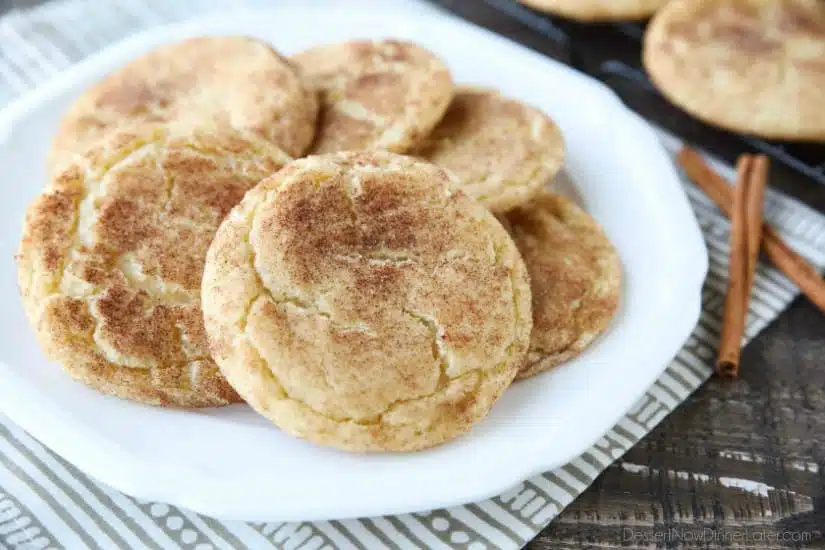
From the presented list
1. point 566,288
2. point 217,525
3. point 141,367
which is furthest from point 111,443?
point 566,288

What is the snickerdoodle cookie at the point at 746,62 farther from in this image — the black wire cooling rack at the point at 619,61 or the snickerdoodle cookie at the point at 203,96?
the snickerdoodle cookie at the point at 203,96

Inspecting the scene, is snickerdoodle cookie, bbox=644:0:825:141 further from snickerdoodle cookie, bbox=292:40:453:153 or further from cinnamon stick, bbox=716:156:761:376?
snickerdoodle cookie, bbox=292:40:453:153

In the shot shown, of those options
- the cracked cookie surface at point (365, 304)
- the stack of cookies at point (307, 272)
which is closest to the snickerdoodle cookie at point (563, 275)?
the stack of cookies at point (307, 272)

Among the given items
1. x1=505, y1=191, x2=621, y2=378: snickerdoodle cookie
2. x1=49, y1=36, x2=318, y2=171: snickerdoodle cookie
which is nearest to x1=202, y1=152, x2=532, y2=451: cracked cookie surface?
x1=505, y1=191, x2=621, y2=378: snickerdoodle cookie

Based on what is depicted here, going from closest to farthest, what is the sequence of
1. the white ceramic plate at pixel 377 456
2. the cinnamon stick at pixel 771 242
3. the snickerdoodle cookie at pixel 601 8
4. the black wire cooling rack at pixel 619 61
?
the white ceramic plate at pixel 377 456 < the cinnamon stick at pixel 771 242 < the black wire cooling rack at pixel 619 61 < the snickerdoodle cookie at pixel 601 8

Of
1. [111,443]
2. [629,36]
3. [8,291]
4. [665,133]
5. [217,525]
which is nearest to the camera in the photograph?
[111,443]

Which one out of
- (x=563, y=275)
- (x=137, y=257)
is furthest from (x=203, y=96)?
(x=563, y=275)

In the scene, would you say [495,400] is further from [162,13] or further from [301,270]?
[162,13]
